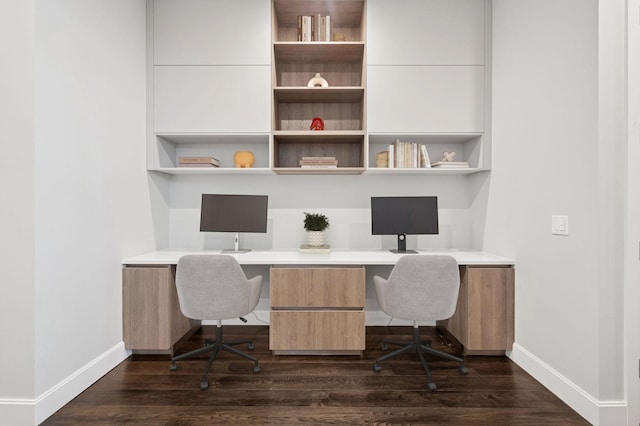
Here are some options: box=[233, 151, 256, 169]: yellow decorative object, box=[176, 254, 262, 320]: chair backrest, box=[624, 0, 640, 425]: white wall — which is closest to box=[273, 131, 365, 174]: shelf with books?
box=[233, 151, 256, 169]: yellow decorative object

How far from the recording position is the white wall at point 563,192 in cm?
175

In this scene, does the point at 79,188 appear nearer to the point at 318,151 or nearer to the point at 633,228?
the point at 318,151

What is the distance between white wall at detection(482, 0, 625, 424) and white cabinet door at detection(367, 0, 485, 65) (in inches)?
7.6

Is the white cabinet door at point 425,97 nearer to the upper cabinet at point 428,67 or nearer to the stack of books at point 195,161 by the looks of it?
the upper cabinet at point 428,67

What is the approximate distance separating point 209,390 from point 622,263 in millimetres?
2439

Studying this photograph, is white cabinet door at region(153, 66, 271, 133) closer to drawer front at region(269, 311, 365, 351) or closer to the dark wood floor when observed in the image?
drawer front at region(269, 311, 365, 351)

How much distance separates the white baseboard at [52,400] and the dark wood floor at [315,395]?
4 cm

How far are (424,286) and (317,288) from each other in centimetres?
77

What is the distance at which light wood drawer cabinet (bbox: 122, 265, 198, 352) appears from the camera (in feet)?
8.20

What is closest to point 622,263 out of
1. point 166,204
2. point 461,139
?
point 461,139

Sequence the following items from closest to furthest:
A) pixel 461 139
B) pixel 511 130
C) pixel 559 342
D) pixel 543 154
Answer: pixel 559 342, pixel 543 154, pixel 511 130, pixel 461 139

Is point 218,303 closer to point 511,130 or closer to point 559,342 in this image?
point 559,342

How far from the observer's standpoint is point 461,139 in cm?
305

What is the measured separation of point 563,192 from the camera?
200 cm
